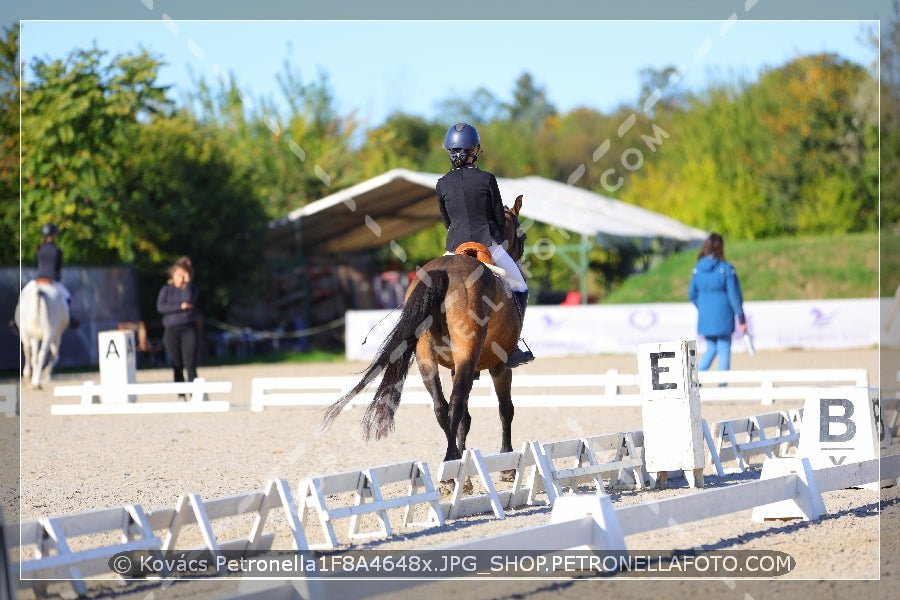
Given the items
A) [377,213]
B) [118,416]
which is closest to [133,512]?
[118,416]

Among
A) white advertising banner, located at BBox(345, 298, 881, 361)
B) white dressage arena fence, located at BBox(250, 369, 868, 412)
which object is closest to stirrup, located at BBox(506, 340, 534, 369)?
white dressage arena fence, located at BBox(250, 369, 868, 412)

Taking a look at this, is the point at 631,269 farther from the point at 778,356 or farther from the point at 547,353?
the point at 778,356

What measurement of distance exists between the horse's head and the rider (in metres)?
0.33

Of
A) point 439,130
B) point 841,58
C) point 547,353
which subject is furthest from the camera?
point 439,130

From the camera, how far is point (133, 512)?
5250 mm

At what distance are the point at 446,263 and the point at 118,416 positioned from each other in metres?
7.96

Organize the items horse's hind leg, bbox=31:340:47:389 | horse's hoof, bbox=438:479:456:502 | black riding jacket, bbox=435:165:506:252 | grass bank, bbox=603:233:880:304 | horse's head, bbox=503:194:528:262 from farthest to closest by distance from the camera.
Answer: grass bank, bbox=603:233:880:304 → horse's hind leg, bbox=31:340:47:389 → horse's head, bbox=503:194:528:262 → black riding jacket, bbox=435:165:506:252 → horse's hoof, bbox=438:479:456:502

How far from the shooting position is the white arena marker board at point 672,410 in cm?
743

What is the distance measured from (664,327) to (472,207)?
16.8m

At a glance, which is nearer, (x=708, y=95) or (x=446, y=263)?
(x=446, y=263)

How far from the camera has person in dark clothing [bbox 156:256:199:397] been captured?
46.7ft

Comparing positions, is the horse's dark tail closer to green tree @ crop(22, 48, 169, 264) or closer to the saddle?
the saddle

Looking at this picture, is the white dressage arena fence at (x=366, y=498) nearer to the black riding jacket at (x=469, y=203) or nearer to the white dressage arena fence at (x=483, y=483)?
the white dressage arena fence at (x=483, y=483)

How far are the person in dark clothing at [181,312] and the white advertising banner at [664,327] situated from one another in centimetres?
834
